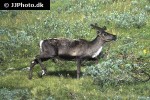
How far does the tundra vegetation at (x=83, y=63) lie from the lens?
15.8m

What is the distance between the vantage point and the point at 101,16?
85.5ft

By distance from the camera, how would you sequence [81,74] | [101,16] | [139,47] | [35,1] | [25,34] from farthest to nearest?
[35,1]
[101,16]
[25,34]
[139,47]
[81,74]

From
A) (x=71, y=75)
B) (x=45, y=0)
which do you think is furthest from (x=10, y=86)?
(x=45, y=0)

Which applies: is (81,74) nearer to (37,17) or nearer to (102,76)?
(102,76)

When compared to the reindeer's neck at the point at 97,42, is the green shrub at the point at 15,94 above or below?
below

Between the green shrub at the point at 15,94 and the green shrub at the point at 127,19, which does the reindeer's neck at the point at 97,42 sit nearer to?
the green shrub at the point at 15,94

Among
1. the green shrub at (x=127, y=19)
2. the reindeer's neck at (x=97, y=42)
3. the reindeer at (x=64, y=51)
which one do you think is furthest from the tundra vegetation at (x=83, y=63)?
the reindeer's neck at (x=97, y=42)

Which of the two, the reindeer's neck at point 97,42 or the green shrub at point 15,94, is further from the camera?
the reindeer's neck at point 97,42

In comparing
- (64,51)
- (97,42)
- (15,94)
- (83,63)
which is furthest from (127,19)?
(15,94)

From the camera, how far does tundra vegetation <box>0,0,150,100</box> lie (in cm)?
1582

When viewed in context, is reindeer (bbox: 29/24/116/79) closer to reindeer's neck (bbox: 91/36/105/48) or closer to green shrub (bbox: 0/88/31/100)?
reindeer's neck (bbox: 91/36/105/48)

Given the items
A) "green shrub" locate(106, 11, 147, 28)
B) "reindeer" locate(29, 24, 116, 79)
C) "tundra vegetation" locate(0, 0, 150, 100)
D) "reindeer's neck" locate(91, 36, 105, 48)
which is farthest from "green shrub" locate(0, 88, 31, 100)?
"green shrub" locate(106, 11, 147, 28)

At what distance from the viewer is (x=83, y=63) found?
65.8 ft

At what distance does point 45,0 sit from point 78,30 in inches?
236
